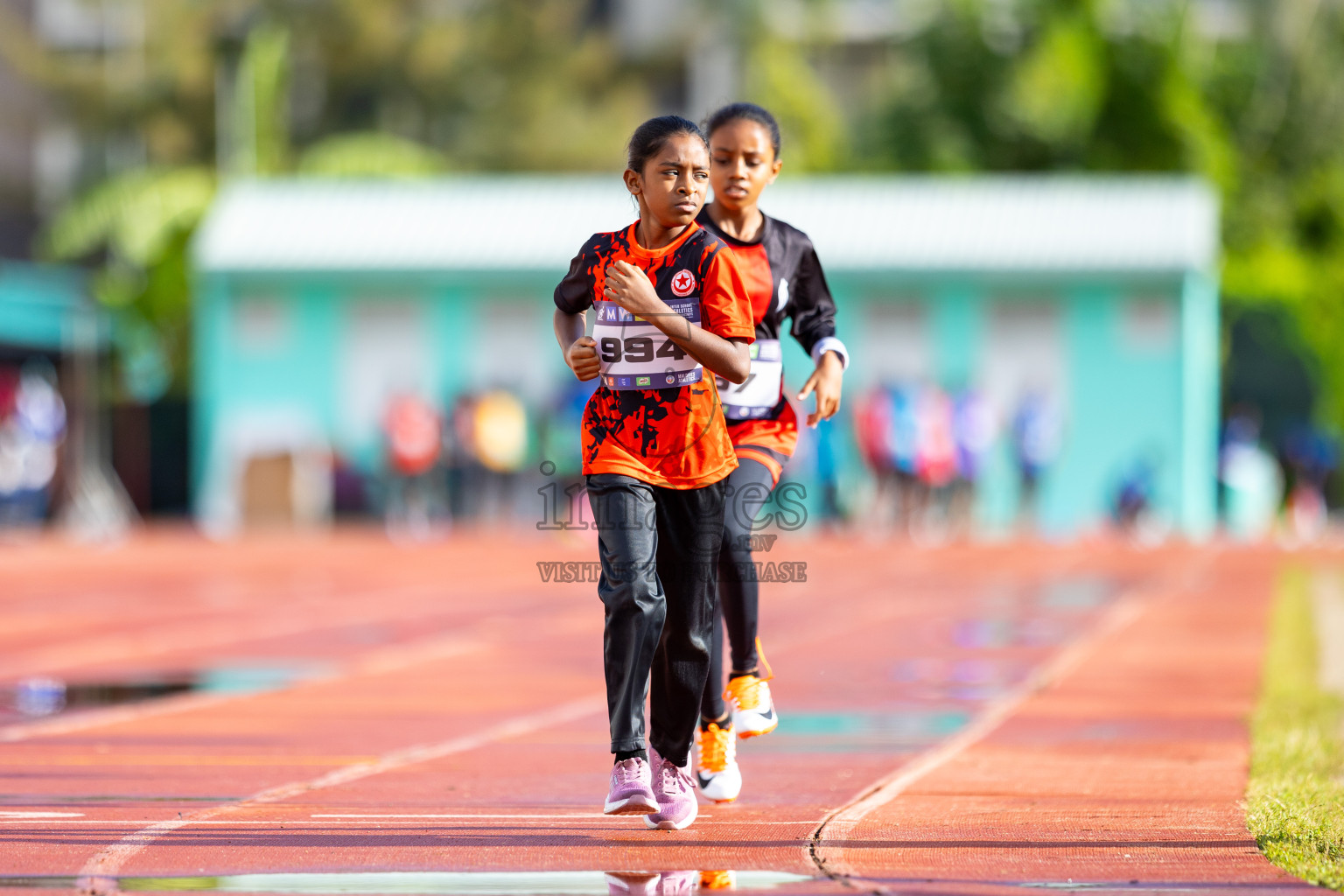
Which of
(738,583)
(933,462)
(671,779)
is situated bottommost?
(671,779)

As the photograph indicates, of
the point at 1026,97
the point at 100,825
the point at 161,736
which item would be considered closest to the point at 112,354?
the point at 1026,97

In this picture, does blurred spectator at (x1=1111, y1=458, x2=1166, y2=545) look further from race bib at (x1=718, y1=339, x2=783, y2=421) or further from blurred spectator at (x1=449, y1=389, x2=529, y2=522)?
race bib at (x1=718, y1=339, x2=783, y2=421)

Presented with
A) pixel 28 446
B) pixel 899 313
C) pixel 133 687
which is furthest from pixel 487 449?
pixel 133 687

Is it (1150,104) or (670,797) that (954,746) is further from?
(1150,104)

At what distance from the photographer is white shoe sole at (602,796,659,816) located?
5.41 m

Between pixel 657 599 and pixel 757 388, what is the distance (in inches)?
33.2

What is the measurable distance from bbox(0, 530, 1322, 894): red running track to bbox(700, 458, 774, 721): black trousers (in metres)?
0.39

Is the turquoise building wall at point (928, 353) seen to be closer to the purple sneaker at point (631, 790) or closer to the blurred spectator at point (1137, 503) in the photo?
the blurred spectator at point (1137, 503)

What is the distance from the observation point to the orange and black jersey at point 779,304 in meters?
6.03

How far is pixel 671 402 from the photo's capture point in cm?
550

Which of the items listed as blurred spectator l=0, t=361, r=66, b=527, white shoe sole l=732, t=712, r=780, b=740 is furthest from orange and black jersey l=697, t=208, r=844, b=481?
blurred spectator l=0, t=361, r=66, b=527

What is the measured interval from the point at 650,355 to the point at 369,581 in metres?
13.2

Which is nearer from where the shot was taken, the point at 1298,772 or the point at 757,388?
the point at 757,388

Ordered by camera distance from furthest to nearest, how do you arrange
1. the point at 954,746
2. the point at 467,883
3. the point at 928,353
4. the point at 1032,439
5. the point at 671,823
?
the point at 928,353
the point at 1032,439
the point at 954,746
the point at 671,823
the point at 467,883
